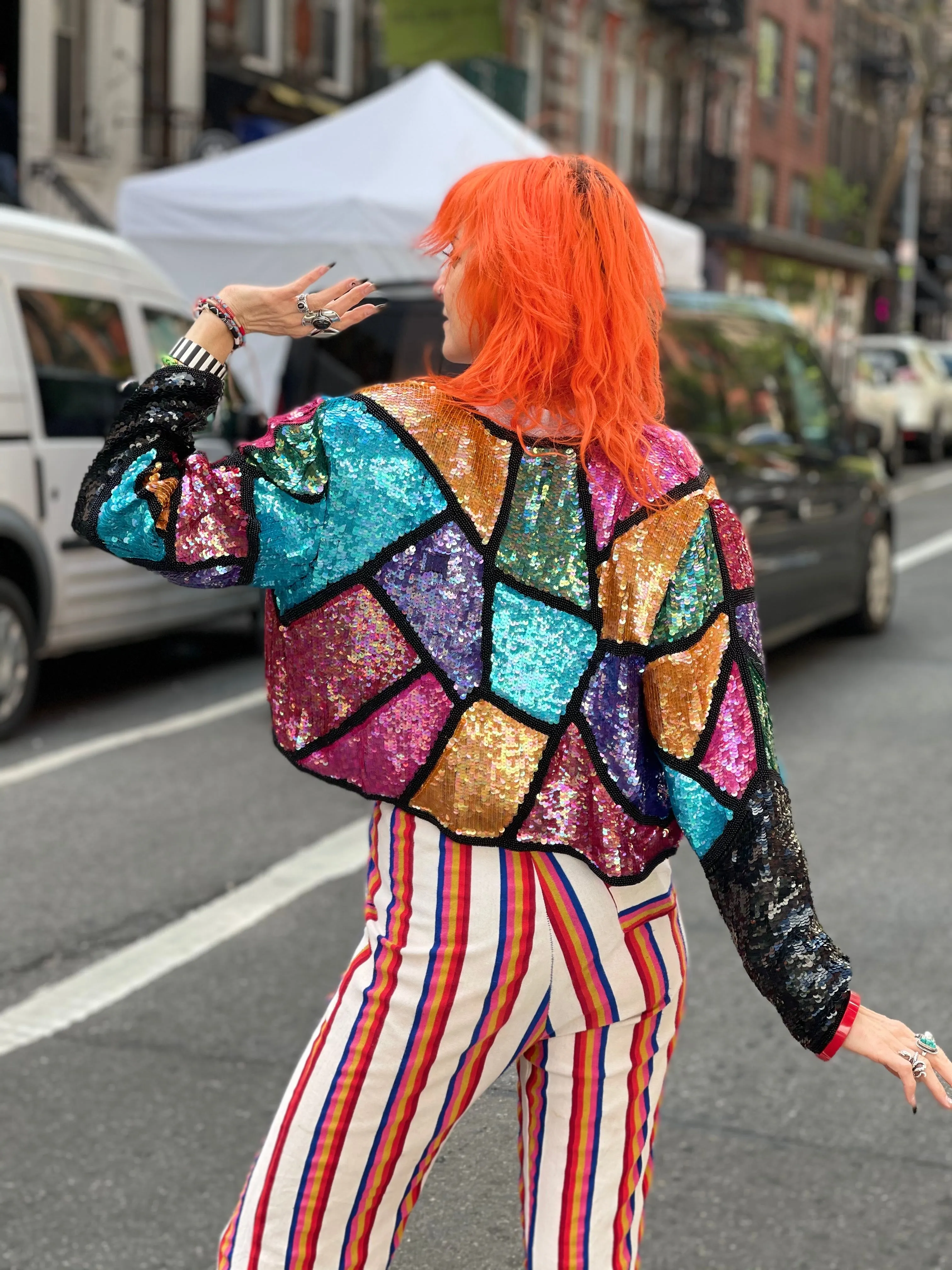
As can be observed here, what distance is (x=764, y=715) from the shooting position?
1841mm

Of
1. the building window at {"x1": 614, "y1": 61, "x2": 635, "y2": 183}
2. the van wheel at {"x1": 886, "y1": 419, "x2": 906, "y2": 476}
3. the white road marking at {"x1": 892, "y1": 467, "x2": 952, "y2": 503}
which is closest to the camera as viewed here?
the white road marking at {"x1": 892, "y1": 467, "x2": 952, "y2": 503}

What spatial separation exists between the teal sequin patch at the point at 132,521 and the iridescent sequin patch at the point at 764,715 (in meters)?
0.63

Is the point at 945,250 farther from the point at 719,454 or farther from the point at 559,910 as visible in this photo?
the point at 559,910

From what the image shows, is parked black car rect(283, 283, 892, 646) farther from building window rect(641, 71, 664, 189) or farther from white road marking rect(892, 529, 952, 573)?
building window rect(641, 71, 664, 189)

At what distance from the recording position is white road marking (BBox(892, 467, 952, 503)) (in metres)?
19.2

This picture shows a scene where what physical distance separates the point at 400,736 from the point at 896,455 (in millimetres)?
Answer: 21116

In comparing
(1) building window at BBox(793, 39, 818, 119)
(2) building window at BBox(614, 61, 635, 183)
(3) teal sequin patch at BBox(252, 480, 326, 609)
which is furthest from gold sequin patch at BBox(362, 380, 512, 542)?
(1) building window at BBox(793, 39, 818, 119)

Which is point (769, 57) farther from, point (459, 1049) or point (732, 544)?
point (459, 1049)

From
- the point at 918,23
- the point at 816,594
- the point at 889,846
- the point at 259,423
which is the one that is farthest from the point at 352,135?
the point at 918,23

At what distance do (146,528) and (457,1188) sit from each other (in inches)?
41.3

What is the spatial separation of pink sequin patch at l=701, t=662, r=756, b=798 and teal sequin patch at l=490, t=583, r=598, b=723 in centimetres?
Answer: 16

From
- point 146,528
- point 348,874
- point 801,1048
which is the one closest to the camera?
point 146,528

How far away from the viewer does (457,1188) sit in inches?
90.3

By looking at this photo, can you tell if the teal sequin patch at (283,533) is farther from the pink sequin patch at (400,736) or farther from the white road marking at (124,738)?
the white road marking at (124,738)
